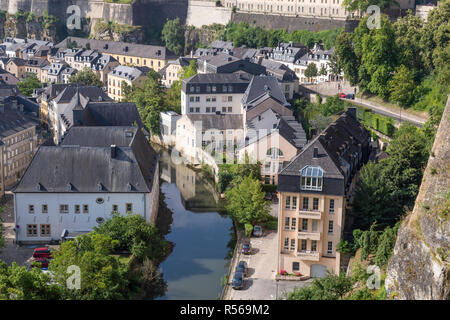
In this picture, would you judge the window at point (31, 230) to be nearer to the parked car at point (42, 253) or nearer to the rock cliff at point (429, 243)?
the parked car at point (42, 253)

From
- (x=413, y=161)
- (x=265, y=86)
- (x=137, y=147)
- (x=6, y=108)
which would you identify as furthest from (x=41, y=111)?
(x=413, y=161)

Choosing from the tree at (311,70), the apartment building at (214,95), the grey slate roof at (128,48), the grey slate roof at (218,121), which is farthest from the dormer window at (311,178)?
the grey slate roof at (128,48)

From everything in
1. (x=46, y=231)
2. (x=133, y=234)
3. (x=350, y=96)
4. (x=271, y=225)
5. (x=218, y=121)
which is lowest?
(x=271, y=225)

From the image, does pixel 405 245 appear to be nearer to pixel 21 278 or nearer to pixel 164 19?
pixel 21 278

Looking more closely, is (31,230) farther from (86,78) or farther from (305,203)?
(86,78)

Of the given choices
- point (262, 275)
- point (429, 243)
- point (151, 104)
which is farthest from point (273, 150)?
point (429, 243)
